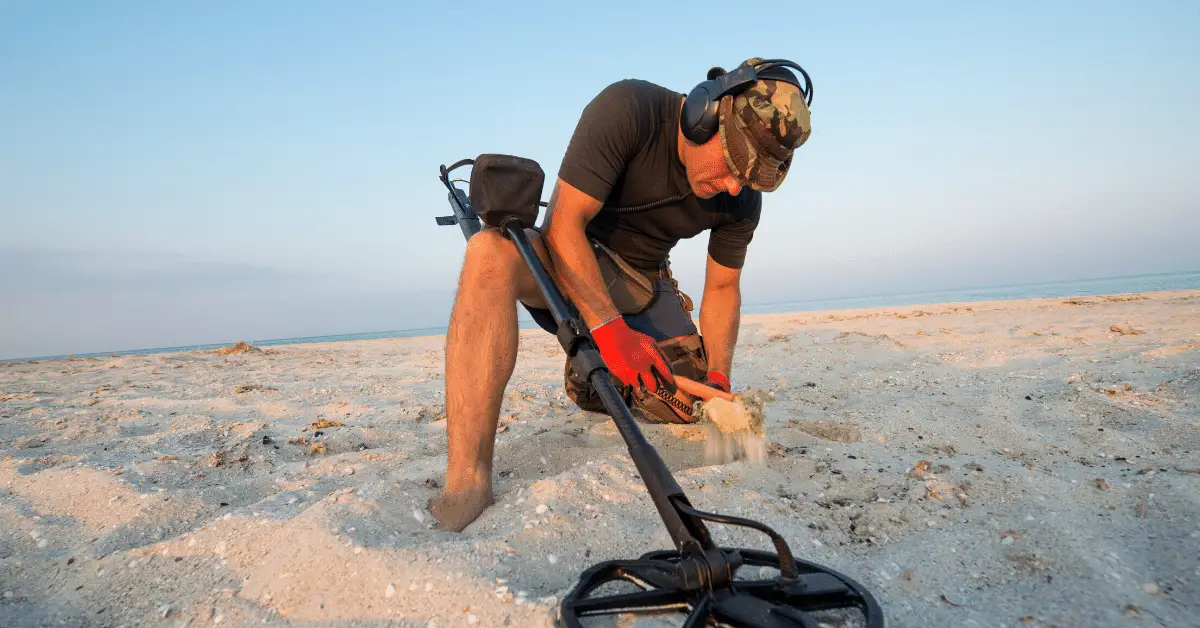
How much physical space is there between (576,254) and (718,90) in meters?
0.80

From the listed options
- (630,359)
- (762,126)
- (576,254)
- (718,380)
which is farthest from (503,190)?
(718,380)

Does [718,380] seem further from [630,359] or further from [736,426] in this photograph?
[630,359]

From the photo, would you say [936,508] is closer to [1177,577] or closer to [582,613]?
[1177,577]

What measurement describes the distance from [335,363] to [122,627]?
5.91 m

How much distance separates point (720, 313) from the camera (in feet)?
10.4

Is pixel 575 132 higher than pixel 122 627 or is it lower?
higher

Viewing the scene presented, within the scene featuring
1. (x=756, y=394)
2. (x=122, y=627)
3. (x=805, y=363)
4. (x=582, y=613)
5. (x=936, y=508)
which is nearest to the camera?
(x=582, y=613)

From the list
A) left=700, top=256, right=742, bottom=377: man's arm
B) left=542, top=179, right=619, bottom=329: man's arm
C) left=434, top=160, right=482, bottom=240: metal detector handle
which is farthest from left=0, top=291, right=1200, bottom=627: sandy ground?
left=434, top=160, right=482, bottom=240: metal detector handle

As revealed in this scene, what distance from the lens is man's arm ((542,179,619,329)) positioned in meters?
2.15

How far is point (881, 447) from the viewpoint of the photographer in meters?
2.49

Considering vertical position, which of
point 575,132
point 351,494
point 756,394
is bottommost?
point 351,494

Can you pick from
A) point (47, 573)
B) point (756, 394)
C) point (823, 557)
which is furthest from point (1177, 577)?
point (47, 573)

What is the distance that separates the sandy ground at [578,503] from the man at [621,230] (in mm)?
307

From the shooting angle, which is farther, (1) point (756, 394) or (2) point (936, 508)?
(1) point (756, 394)
